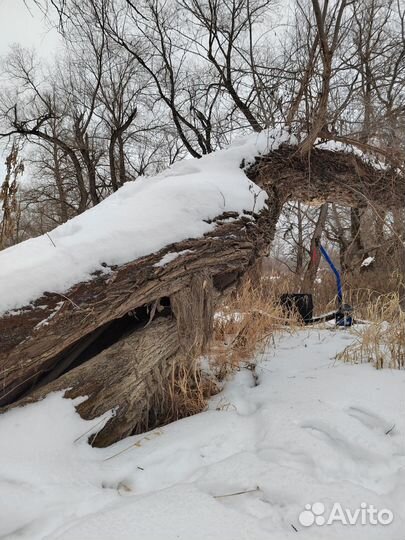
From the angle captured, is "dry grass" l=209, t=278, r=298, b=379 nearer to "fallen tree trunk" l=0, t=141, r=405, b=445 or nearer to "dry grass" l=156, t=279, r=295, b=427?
"dry grass" l=156, t=279, r=295, b=427

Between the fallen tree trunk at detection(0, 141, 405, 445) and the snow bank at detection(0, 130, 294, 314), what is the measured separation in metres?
0.05

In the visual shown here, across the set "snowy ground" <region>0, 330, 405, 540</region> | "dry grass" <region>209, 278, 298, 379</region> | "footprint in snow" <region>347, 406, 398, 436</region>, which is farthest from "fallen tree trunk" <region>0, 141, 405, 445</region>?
"footprint in snow" <region>347, 406, 398, 436</region>

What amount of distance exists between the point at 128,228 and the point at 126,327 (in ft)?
1.95

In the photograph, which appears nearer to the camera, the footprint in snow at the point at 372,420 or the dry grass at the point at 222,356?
the footprint in snow at the point at 372,420

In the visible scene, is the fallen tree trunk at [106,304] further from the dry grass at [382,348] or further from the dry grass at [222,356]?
the dry grass at [382,348]

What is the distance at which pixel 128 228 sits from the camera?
6.39 feet

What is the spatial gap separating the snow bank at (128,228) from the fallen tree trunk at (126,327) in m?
0.05

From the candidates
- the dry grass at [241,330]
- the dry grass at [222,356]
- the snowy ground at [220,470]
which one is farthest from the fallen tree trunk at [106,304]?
the dry grass at [241,330]

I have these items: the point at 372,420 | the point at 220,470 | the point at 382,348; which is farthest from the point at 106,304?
the point at 382,348

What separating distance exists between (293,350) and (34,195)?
1580cm

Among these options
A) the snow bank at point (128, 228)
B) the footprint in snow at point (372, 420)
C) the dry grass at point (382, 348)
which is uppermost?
the snow bank at point (128, 228)

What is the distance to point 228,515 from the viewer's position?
47.8 inches

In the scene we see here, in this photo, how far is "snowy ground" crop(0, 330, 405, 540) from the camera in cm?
118

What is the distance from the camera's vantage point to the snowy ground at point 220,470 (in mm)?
1183
